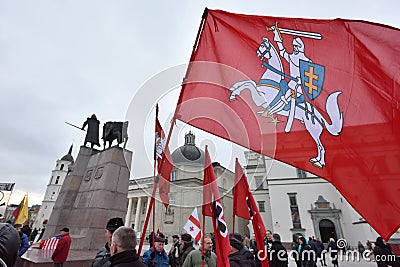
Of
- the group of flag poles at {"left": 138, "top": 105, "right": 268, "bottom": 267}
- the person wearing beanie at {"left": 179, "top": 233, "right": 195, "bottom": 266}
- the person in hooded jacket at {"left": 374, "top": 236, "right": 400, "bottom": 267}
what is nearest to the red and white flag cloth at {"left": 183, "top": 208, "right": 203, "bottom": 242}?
the person wearing beanie at {"left": 179, "top": 233, "right": 195, "bottom": 266}

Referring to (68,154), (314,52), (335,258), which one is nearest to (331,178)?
(314,52)

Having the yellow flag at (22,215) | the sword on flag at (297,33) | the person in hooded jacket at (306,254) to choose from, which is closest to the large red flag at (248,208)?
the sword on flag at (297,33)

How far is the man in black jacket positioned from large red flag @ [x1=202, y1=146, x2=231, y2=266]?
1.34 meters

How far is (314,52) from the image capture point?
3.08m

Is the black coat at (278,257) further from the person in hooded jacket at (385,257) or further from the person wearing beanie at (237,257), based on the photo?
the person in hooded jacket at (385,257)

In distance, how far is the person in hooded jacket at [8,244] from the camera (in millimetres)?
2629

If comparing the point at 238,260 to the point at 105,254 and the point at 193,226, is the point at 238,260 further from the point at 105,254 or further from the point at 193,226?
the point at 193,226

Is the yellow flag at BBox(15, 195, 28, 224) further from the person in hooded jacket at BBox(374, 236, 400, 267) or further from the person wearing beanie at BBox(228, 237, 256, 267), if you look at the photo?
the person in hooded jacket at BBox(374, 236, 400, 267)

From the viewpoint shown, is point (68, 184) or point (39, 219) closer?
point (68, 184)

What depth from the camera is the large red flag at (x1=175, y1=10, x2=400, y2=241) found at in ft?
8.24

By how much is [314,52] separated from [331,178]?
177 cm

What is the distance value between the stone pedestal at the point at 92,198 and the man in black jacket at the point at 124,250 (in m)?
6.92

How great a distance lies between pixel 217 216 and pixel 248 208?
5.05 feet

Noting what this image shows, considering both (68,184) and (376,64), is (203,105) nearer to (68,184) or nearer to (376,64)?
(376,64)
